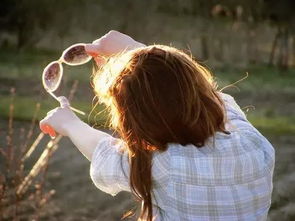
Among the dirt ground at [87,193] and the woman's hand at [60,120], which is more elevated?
the woman's hand at [60,120]

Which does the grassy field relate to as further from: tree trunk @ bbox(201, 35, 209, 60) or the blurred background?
tree trunk @ bbox(201, 35, 209, 60)

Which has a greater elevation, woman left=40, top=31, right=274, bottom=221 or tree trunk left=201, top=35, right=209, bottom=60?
woman left=40, top=31, right=274, bottom=221

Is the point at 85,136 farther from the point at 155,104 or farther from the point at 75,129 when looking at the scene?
the point at 155,104

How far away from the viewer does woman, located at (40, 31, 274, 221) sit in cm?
181

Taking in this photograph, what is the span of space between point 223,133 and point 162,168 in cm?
19

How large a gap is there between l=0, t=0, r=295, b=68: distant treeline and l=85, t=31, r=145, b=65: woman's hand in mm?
7261

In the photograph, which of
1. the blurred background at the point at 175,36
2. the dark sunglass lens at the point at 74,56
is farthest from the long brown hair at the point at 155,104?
the blurred background at the point at 175,36

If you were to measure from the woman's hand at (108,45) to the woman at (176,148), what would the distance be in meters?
0.30

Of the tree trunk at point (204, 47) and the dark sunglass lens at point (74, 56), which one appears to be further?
the tree trunk at point (204, 47)

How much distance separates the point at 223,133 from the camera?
190cm

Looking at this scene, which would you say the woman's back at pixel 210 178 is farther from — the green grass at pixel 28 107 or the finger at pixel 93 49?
the green grass at pixel 28 107

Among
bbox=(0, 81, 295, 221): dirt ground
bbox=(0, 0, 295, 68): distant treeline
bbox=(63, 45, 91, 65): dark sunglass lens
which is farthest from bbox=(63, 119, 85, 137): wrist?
bbox=(0, 0, 295, 68): distant treeline

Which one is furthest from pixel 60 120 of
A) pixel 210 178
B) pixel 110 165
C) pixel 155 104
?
pixel 210 178

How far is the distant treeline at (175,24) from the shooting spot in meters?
9.65
